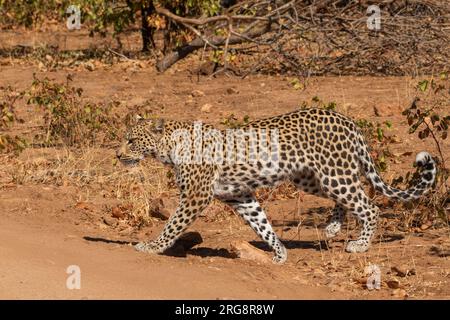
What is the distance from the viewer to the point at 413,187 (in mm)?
8922

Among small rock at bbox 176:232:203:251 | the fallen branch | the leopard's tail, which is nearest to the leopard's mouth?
small rock at bbox 176:232:203:251

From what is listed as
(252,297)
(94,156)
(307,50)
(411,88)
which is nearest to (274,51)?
(307,50)

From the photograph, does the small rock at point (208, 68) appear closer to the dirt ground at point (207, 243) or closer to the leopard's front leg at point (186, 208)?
the dirt ground at point (207, 243)

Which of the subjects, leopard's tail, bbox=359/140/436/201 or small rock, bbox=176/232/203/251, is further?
small rock, bbox=176/232/203/251

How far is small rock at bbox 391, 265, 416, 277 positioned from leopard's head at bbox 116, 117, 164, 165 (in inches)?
84.2

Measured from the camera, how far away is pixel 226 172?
8.34 meters

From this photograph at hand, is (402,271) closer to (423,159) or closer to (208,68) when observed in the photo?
(423,159)

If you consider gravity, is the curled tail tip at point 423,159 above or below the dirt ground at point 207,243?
above

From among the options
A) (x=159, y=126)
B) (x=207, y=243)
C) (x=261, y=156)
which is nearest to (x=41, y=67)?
(x=207, y=243)

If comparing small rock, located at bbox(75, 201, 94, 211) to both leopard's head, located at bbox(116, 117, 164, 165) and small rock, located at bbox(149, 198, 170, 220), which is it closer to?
small rock, located at bbox(149, 198, 170, 220)

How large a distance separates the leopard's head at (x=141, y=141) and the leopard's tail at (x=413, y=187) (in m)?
1.71

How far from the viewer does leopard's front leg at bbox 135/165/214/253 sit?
26.7ft

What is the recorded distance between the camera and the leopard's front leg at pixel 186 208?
8141 millimetres

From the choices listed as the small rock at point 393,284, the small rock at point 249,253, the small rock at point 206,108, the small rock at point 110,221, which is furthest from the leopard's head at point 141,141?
the small rock at point 206,108
